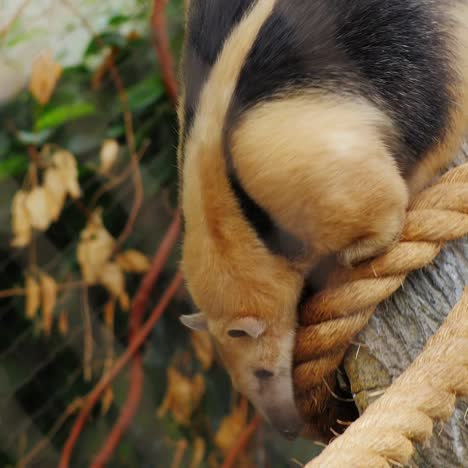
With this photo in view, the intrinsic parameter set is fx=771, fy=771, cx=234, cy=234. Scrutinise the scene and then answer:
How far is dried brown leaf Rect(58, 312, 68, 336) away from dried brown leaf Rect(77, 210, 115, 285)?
0.45 feet

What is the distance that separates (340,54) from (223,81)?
0.22 m

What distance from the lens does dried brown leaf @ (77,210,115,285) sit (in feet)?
8.23

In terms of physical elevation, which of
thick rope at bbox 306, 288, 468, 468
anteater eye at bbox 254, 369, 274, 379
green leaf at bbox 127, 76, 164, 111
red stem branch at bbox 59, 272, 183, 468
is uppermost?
thick rope at bbox 306, 288, 468, 468

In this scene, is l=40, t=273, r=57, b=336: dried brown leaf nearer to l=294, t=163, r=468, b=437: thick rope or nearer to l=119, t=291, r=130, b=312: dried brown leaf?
l=119, t=291, r=130, b=312: dried brown leaf

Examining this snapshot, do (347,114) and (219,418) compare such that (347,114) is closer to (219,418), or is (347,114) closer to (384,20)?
(384,20)

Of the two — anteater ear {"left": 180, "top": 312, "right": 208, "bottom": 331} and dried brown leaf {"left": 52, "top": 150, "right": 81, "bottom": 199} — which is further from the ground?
dried brown leaf {"left": 52, "top": 150, "right": 81, "bottom": 199}

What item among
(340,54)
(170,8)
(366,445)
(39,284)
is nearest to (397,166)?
(340,54)

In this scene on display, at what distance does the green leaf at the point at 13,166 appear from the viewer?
2.46m

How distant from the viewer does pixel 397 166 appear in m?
1.31

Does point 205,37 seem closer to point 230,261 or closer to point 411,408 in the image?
point 230,261

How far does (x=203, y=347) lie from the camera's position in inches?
109

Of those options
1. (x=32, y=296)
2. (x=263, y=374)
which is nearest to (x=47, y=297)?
(x=32, y=296)

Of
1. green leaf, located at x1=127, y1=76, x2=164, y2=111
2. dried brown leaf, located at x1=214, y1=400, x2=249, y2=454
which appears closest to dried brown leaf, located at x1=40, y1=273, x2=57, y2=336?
green leaf, located at x1=127, y1=76, x2=164, y2=111

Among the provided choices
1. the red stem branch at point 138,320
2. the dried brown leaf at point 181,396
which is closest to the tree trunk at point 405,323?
the red stem branch at point 138,320
